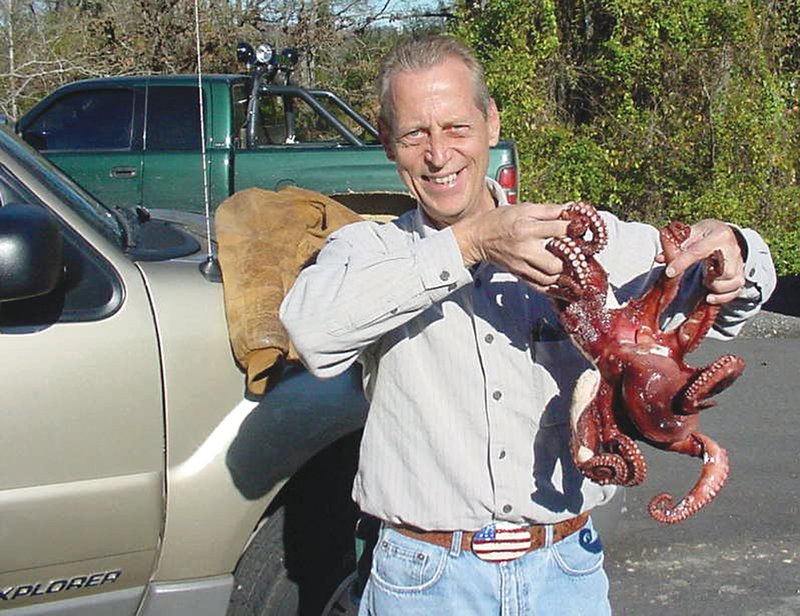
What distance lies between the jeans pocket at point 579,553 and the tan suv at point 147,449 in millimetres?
925

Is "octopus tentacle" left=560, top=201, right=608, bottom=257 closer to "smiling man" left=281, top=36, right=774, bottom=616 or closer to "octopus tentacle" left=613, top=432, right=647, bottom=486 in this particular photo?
"smiling man" left=281, top=36, right=774, bottom=616

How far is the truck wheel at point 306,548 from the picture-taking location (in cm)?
304

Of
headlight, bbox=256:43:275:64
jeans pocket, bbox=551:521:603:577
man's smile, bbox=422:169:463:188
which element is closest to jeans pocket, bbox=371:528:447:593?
jeans pocket, bbox=551:521:603:577

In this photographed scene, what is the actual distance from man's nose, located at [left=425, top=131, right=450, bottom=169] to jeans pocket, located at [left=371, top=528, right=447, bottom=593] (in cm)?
73

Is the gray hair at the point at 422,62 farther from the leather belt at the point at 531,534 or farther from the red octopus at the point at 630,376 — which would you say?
the leather belt at the point at 531,534

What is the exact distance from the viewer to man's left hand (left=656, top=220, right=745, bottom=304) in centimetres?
206

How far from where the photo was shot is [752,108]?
11.0m

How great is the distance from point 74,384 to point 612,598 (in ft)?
8.08

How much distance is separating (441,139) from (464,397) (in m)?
0.50

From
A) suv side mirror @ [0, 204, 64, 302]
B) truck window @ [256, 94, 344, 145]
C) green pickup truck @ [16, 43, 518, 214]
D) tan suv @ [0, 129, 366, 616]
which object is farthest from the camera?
truck window @ [256, 94, 344, 145]

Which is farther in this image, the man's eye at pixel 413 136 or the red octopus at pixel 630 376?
the man's eye at pixel 413 136

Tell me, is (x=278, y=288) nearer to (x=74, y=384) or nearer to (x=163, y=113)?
(x=74, y=384)

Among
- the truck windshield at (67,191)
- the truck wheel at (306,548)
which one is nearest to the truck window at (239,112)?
the truck windshield at (67,191)

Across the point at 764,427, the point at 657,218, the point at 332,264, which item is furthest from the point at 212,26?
the point at 332,264
